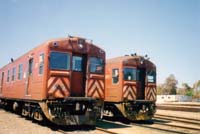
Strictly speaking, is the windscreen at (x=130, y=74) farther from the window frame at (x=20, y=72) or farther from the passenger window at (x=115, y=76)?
the window frame at (x=20, y=72)

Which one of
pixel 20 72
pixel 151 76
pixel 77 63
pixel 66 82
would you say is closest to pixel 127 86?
pixel 151 76

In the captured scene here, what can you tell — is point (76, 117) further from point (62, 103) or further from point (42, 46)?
point (42, 46)

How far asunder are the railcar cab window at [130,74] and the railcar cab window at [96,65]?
2.79 m

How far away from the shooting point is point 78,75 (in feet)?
41.8

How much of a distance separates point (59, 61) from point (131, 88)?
5401mm

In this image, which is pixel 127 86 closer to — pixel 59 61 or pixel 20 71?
pixel 59 61

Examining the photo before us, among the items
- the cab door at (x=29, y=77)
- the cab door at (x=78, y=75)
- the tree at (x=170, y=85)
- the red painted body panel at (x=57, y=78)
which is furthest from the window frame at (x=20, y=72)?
the tree at (x=170, y=85)

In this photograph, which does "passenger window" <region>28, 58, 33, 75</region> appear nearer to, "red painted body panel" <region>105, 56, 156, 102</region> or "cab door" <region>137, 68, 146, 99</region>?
"red painted body panel" <region>105, 56, 156, 102</region>

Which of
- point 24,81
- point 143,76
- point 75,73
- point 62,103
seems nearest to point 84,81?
point 75,73

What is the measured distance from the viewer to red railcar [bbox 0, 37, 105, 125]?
1146 cm

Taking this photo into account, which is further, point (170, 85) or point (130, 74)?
point (170, 85)

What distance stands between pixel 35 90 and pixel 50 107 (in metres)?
1.63

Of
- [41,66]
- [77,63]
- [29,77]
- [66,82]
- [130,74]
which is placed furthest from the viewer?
[130,74]

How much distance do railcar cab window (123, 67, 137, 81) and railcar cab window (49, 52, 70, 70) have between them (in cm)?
463
